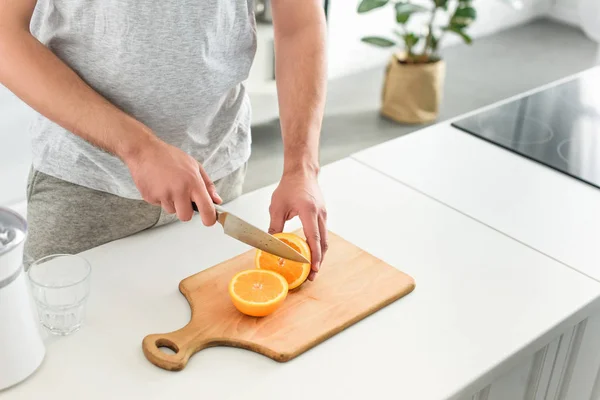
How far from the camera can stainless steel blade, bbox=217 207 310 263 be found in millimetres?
1157

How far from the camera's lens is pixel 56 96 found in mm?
1223

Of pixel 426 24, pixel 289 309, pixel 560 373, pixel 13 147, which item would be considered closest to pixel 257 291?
pixel 289 309

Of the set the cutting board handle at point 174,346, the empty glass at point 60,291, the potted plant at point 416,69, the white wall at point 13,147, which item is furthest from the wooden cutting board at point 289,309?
the potted plant at point 416,69

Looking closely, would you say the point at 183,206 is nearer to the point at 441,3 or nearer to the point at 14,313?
the point at 14,313

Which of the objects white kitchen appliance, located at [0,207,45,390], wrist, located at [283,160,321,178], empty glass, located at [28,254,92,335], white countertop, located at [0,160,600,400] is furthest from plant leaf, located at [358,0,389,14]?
white kitchen appliance, located at [0,207,45,390]

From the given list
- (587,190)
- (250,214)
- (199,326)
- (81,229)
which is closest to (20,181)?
(81,229)

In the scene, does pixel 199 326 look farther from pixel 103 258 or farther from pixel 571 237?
pixel 571 237

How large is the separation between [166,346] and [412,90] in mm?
2572

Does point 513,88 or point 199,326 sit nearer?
point 199,326

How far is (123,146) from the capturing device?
1.19m

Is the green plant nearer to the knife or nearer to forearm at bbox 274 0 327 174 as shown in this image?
forearm at bbox 274 0 327 174

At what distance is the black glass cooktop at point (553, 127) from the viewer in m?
1.68

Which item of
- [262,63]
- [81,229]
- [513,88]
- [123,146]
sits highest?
[123,146]

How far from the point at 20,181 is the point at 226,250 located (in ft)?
4.30
